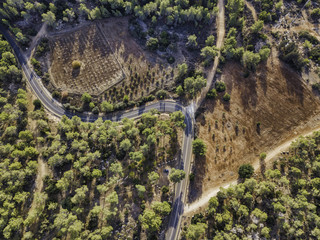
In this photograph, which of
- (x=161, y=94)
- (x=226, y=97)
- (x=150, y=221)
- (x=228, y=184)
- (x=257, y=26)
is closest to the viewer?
(x=150, y=221)

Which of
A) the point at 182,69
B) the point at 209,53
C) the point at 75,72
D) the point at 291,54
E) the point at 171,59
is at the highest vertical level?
the point at 291,54

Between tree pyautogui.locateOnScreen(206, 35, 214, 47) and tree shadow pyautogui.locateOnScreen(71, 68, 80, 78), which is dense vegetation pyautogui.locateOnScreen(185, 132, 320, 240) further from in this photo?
tree shadow pyautogui.locateOnScreen(71, 68, 80, 78)

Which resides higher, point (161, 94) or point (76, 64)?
point (76, 64)

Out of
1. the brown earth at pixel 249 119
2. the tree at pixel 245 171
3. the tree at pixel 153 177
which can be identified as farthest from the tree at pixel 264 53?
the tree at pixel 153 177

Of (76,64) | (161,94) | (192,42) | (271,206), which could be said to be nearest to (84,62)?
(76,64)

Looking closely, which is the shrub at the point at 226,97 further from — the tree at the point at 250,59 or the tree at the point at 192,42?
the tree at the point at 192,42

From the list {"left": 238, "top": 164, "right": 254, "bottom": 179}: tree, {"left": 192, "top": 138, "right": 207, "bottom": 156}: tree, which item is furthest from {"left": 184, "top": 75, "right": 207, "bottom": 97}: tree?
{"left": 238, "top": 164, "right": 254, "bottom": 179}: tree

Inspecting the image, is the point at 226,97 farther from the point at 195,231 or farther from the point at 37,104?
the point at 37,104
